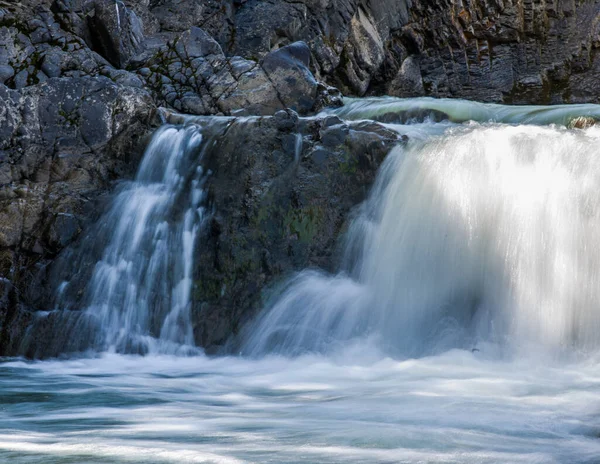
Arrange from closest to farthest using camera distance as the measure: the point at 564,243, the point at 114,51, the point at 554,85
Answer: the point at 564,243, the point at 114,51, the point at 554,85

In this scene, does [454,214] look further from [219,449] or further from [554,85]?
[554,85]

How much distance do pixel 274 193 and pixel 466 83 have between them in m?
12.0

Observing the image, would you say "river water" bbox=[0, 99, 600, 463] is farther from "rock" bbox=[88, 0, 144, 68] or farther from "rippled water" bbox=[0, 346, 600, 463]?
"rock" bbox=[88, 0, 144, 68]

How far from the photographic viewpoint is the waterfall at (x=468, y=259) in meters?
6.73

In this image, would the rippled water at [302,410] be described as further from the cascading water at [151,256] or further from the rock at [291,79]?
the rock at [291,79]

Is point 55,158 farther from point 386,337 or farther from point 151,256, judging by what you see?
point 386,337

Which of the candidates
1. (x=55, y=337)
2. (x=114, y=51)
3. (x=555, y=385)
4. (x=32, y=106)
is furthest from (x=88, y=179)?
(x=555, y=385)

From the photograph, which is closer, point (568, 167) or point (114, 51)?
point (568, 167)

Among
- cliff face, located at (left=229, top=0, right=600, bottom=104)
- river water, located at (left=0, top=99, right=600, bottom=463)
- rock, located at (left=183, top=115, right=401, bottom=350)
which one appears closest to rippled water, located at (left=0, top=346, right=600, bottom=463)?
river water, located at (left=0, top=99, right=600, bottom=463)

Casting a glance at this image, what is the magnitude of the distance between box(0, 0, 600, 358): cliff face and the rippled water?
1278mm

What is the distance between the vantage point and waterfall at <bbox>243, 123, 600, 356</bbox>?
6.73m

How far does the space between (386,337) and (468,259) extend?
108 cm

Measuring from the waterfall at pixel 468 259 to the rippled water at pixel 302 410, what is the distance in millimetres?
357

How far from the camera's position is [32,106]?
946 centimetres
